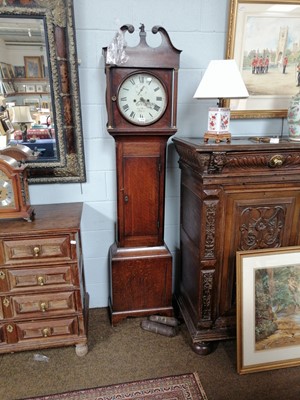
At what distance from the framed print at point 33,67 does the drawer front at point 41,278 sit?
106 centimetres

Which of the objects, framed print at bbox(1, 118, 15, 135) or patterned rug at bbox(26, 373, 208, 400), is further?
framed print at bbox(1, 118, 15, 135)

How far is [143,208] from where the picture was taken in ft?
5.94

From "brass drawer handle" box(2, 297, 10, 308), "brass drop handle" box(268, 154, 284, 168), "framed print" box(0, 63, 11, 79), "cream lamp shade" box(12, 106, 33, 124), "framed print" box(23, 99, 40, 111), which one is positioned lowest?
"brass drawer handle" box(2, 297, 10, 308)

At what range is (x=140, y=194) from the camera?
178 centimetres

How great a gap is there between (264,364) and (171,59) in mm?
1707

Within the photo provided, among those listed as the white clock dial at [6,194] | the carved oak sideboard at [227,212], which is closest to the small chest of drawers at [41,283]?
the white clock dial at [6,194]

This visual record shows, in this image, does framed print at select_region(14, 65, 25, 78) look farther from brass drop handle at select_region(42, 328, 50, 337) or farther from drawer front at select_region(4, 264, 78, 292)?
brass drop handle at select_region(42, 328, 50, 337)

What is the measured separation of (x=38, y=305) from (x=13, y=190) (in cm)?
64

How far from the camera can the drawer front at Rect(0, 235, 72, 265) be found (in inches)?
59.9

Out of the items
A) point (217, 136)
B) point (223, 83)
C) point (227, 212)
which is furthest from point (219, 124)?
point (227, 212)

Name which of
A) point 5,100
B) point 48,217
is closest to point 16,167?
point 48,217

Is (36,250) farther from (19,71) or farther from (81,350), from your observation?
(19,71)

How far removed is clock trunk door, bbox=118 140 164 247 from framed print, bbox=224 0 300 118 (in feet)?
2.06

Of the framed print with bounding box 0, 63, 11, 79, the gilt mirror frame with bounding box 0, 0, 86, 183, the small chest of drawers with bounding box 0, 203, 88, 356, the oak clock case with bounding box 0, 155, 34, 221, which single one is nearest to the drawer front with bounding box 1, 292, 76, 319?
the small chest of drawers with bounding box 0, 203, 88, 356
